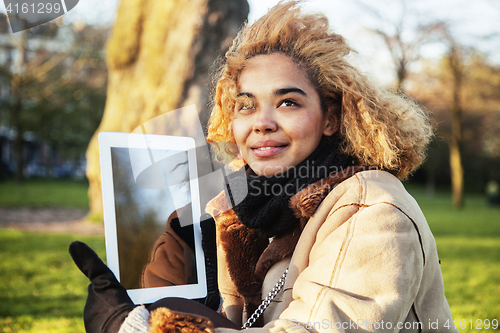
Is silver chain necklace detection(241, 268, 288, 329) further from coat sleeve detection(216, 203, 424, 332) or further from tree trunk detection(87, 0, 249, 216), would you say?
tree trunk detection(87, 0, 249, 216)

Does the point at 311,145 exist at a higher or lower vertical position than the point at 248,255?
higher

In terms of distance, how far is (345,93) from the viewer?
1.87m

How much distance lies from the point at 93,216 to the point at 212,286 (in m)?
8.48

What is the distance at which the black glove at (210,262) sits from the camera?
172 cm

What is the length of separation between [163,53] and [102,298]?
6.00 m

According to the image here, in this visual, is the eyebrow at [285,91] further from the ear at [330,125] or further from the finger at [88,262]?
the finger at [88,262]

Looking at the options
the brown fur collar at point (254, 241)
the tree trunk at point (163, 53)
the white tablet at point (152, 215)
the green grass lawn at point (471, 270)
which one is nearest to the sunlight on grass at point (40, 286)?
the tree trunk at point (163, 53)

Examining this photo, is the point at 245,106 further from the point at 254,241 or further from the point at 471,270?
the point at 471,270

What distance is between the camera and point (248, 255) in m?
1.94

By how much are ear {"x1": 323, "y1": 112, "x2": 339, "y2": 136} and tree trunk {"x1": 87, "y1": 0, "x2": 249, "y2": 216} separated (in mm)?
2995

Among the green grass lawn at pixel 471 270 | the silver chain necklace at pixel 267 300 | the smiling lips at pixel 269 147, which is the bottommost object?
the green grass lawn at pixel 471 270

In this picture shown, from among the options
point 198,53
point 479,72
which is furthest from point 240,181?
point 479,72

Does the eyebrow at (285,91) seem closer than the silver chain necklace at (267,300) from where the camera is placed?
No

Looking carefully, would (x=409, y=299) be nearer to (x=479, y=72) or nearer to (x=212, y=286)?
(x=212, y=286)
